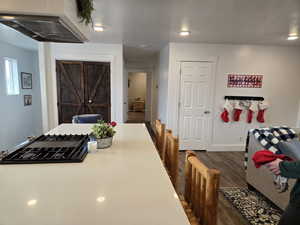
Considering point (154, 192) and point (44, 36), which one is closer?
point (154, 192)

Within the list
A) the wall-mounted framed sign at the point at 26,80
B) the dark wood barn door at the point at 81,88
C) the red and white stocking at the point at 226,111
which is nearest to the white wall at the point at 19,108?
the wall-mounted framed sign at the point at 26,80

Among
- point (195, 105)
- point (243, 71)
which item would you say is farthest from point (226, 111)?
point (243, 71)

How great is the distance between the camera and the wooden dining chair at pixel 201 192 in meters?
0.91

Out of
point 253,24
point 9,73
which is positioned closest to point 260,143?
point 253,24

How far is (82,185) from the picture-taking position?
3.17 ft

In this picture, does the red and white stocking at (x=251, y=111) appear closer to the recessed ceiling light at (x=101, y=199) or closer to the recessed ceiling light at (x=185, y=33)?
the recessed ceiling light at (x=185, y=33)

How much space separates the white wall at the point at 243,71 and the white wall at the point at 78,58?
1.22m

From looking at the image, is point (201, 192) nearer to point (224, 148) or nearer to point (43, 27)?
point (43, 27)

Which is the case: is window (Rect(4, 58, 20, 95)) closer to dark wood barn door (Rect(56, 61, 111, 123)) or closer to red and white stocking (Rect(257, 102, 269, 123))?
dark wood barn door (Rect(56, 61, 111, 123))

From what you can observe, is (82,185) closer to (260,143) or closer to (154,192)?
(154,192)

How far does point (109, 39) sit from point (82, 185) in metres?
3.61

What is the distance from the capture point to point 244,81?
4281 millimetres

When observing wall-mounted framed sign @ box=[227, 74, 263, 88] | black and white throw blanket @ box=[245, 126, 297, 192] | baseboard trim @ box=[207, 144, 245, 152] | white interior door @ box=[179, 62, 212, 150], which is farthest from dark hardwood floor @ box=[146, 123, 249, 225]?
wall-mounted framed sign @ box=[227, 74, 263, 88]

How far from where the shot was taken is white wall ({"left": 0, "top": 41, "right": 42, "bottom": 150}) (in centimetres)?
441
